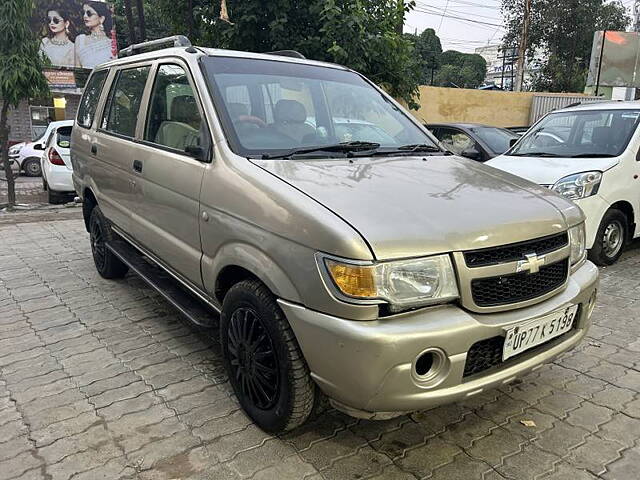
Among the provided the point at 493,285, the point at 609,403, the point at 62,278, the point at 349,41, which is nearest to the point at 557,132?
the point at 349,41

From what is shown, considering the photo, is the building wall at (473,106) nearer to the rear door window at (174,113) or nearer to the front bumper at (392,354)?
the rear door window at (174,113)

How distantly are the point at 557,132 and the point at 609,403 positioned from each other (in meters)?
4.03

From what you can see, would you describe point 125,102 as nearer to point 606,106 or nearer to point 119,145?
point 119,145

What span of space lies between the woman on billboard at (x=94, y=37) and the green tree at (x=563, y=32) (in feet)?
67.4

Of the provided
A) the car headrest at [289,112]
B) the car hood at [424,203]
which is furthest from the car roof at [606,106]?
the car headrest at [289,112]

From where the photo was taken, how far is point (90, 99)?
5.11 m

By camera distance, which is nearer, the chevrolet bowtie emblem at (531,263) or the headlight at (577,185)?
the chevrolet bowtie emblem at (531,263)

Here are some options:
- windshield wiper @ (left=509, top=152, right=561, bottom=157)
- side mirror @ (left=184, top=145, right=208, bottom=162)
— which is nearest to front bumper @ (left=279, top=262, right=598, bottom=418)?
side mirror @ (left=184, top=145, right=208, bottom=162)

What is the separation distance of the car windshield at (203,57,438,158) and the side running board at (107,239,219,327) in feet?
3.48

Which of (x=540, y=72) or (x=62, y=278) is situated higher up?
(x=540, y=72)

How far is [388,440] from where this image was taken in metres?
2.61

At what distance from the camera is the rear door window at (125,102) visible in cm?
389

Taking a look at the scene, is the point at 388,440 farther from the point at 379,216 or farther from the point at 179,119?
the point at 179,119

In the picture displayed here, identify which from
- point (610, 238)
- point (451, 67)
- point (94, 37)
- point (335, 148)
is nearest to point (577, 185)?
point (610, 238)
